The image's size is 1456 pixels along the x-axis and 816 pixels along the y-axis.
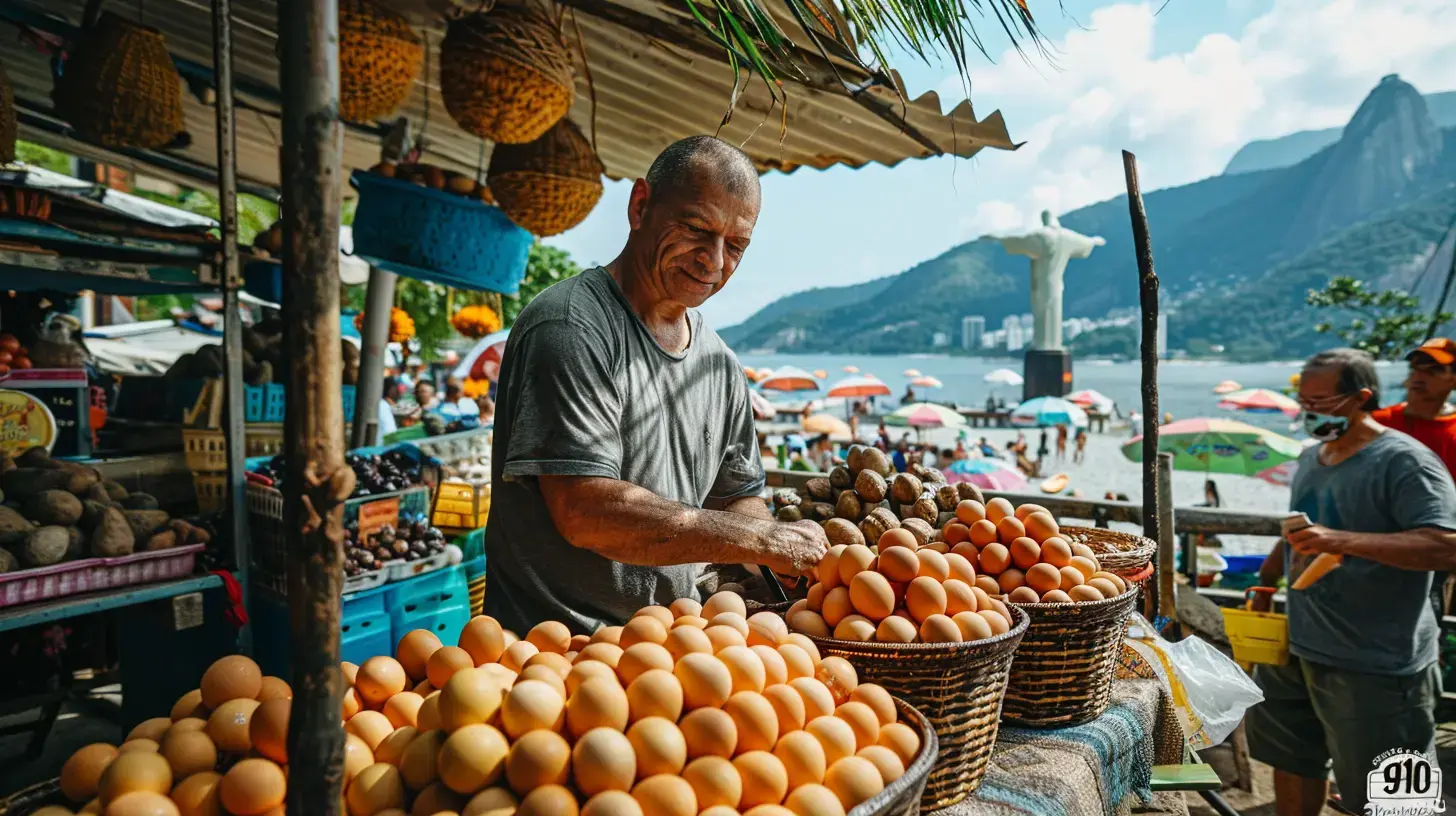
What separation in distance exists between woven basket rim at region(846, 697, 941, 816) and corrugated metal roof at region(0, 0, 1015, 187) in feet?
8.62

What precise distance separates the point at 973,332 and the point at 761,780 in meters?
140

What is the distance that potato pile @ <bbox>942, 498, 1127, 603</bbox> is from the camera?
2.15m

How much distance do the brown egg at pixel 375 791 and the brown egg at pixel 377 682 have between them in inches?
9.2

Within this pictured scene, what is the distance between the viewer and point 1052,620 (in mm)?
2047

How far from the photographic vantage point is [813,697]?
1370mm

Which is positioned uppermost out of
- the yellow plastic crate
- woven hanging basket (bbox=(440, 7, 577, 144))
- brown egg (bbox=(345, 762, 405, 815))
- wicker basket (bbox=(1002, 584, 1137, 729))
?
woven hanging basket (bbox=(440, 7, 577, 144))

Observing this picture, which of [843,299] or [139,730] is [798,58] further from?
[843,299]

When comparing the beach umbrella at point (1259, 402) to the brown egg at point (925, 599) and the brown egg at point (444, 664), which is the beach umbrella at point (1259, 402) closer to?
the brown egg at point (925, 599)

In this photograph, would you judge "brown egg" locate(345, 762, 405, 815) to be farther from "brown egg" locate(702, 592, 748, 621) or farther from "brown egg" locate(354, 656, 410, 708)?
"brown egg" locate(702, 592, 748, 621)

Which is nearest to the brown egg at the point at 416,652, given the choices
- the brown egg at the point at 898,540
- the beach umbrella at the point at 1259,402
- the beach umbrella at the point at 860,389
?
the brown egg at the point at 898,540

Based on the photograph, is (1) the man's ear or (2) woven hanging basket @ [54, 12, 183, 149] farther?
(2) woven hanging basket @ [54, 12, 183, 149]

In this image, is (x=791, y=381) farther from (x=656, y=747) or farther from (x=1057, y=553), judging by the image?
(x=656, y=747)

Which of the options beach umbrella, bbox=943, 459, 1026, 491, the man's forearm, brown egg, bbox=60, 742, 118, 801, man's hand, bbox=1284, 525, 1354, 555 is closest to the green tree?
beach umbrella, bbox=943, 459, 1026, 491

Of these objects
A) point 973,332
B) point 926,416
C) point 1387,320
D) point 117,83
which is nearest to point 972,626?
point 117,83
